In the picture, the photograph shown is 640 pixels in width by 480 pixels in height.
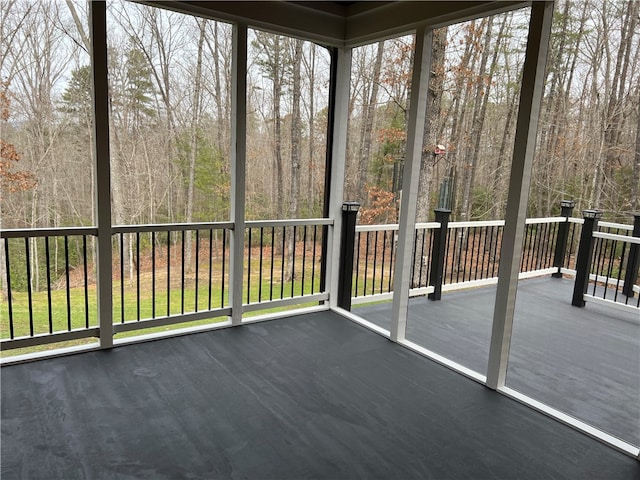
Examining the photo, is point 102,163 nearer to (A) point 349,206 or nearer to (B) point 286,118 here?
(A) point 349,206

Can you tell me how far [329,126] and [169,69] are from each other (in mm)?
2395

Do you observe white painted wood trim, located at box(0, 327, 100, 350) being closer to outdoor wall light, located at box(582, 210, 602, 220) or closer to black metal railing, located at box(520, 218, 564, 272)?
outdoor wall light, located at box(582, 210, 602, 220)

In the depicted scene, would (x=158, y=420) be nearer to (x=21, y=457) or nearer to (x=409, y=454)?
(x=21, y=457)

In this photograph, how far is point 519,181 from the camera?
8.86 feet

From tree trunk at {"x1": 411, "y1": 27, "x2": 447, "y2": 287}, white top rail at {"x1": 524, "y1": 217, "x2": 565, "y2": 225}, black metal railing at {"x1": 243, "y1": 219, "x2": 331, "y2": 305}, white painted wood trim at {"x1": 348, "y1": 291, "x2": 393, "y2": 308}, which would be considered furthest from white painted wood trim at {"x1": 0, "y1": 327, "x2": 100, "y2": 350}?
white top rail at {"x1": 524, "y1": 217, "x2": 565, "y2": 225}

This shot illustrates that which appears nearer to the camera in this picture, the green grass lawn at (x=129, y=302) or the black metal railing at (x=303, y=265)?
the black metal railing at (x=303, y=265)

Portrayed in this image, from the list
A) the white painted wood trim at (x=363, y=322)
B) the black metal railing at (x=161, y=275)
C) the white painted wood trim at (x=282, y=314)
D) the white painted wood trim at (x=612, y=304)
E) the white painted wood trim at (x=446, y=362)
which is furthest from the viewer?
the black metal railing at (x=161, y=275)

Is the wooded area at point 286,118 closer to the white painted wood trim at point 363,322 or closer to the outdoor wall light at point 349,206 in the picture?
the outdoor wall light at point 349,206

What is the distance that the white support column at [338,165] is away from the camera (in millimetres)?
4176

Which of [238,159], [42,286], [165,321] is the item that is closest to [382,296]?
[238,159]

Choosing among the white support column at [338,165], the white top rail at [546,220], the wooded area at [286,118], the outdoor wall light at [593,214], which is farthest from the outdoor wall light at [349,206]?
the outdoor wall light at [593,214]

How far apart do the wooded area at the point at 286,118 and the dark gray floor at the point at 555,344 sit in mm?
1101

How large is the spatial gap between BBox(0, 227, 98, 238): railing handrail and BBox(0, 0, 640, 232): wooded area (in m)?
2.37

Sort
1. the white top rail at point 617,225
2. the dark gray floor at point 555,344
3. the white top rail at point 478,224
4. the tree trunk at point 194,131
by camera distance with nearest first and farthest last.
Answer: the dark gray floor at point 555,344
the white top rail at point 617,225
the white top rail at point 478,224
the tree trunk at point 194,131
